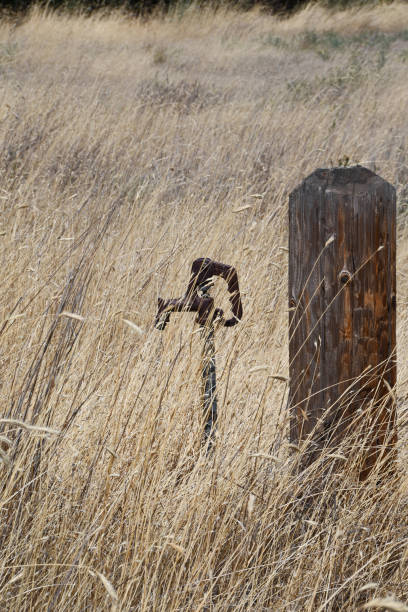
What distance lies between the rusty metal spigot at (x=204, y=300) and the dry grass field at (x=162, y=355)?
0.28 ft

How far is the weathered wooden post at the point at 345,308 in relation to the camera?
1.87 m

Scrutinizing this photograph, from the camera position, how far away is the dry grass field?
5.17 ft

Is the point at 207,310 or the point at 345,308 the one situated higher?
the point at 345,308

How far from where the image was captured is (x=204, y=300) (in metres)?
2.11

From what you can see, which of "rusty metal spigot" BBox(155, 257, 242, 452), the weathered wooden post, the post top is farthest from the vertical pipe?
the post top

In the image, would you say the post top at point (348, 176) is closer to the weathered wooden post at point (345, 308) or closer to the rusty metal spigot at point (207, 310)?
the weathered wooden post at point (345, 308)

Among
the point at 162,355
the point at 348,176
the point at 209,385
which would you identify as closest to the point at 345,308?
the point at 348,176

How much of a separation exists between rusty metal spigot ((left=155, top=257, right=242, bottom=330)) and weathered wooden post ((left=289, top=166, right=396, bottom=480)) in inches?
7.5

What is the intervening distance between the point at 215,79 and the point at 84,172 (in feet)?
18.3

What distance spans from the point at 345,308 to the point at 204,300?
0.44 m

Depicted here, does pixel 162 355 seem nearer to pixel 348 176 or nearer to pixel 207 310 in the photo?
pixel 207 310

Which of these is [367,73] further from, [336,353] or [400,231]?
[336,353]

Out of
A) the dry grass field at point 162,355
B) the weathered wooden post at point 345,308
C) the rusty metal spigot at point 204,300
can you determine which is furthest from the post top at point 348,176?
the rusty metal spigot at point 204,300

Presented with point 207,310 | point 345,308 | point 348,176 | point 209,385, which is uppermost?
point 348,176
